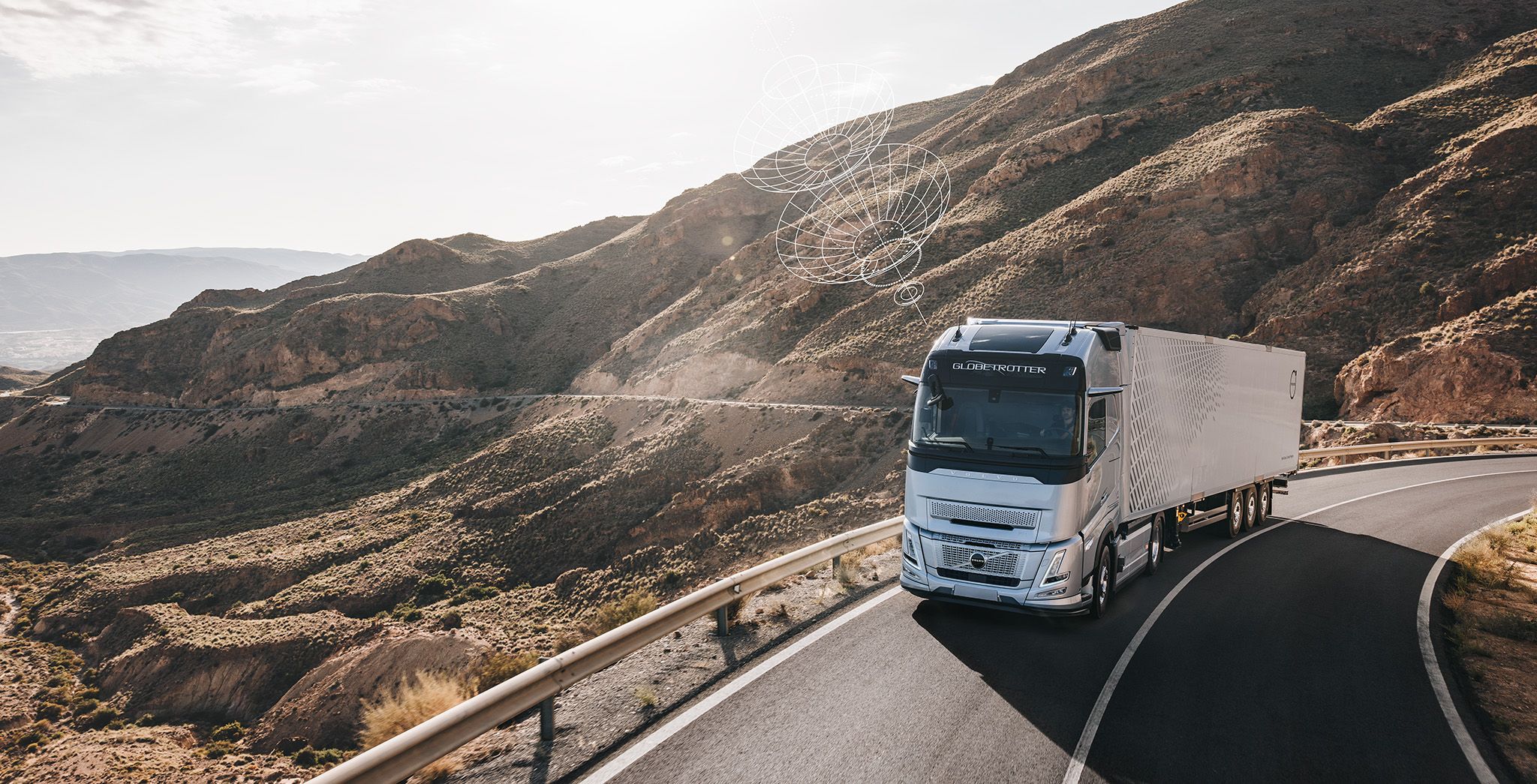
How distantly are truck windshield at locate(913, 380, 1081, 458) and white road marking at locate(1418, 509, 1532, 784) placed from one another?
374cm

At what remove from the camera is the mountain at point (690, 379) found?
85.1 feet

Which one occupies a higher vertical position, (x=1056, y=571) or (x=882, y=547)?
(x=1056, y=571)

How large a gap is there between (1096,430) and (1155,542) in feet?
11.6

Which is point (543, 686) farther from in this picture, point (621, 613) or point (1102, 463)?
point (1102, 463)

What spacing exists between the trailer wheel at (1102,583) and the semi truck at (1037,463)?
21 millimetres

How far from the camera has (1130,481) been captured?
932 centimetres

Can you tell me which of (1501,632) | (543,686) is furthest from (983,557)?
(1501,632)

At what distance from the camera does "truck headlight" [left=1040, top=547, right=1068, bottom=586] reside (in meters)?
7.69

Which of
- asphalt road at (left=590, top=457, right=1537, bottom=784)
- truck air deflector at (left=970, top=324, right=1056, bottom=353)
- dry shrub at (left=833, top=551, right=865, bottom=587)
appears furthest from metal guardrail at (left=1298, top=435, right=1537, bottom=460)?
truck air deflector at (left=970, top=324, right=1056, bottom=353)

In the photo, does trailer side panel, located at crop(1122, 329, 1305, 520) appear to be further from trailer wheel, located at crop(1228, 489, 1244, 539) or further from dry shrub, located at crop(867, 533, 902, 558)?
dry shrub, located at crop(867, 533, 902, 558)

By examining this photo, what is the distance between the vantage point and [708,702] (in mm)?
6188

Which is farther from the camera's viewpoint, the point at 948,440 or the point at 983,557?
the point at 948,440

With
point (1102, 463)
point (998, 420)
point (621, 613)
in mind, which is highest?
point (998, 420)

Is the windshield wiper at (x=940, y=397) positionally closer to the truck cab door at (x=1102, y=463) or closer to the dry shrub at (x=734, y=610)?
the truck cab door at (x=1102, y=463)
